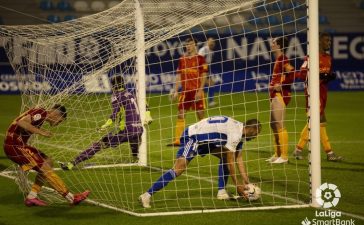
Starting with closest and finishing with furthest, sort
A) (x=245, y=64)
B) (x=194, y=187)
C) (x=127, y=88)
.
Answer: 1. (x=194, y=187)
2. (x=127, y=88)
3. (x=245, y=64)

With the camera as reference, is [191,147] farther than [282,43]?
No

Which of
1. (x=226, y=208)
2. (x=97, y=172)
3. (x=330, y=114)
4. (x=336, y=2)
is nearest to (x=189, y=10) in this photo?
(x=97, y=172)

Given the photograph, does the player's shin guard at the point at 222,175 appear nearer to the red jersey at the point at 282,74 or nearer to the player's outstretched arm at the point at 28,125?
the player's outstretched arm at the point at 28,125

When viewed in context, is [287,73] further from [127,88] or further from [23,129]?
[23,129]

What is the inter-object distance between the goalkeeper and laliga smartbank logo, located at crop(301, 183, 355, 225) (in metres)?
3.00

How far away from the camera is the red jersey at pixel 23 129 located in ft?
29.6

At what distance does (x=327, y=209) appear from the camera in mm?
8695

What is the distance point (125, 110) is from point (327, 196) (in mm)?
3538

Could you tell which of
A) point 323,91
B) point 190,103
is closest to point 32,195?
point 323,91

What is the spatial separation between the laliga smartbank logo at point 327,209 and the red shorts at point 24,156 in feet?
10.3

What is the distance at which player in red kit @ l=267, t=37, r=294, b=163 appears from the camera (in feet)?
37.6

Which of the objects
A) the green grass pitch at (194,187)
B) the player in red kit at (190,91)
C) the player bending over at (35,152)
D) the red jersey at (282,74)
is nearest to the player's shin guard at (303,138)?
the green grass pitch at (194,187)

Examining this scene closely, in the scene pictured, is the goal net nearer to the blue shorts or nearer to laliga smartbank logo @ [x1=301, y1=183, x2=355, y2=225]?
laliga smartbank logo @ [x1=301, y1=183, x2=355, y2=225]

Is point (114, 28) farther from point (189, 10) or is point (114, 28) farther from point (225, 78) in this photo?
point (225, 78)
